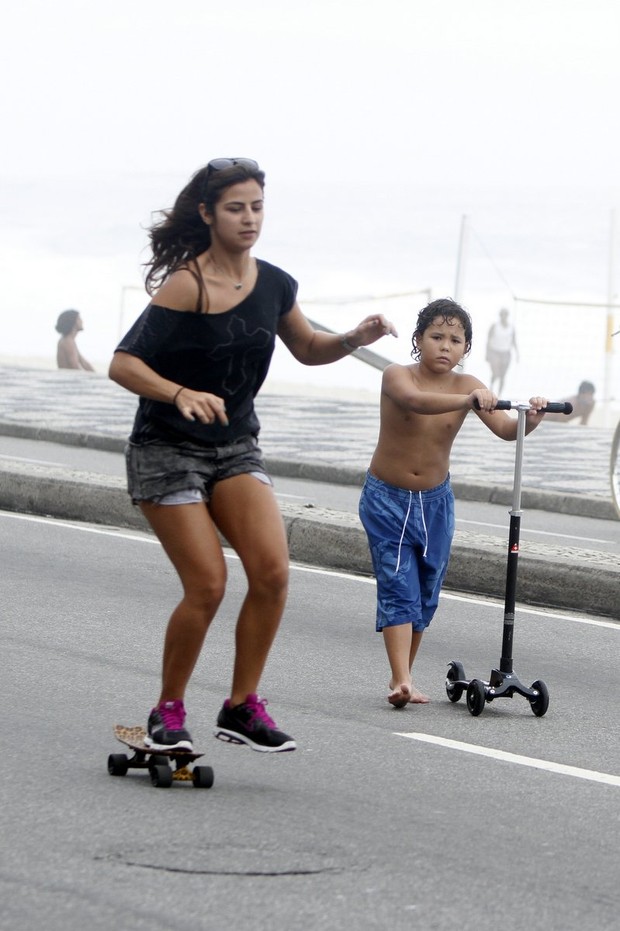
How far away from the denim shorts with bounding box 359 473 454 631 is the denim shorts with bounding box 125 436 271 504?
142 centimetres

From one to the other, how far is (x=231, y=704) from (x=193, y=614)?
1.11ft

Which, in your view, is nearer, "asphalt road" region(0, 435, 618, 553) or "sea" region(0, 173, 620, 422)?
"asphalt road" region(0, 435, 618, 553)

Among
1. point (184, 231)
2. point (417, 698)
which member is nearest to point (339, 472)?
point (417, 698)

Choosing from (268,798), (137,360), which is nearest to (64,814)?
(268,798)

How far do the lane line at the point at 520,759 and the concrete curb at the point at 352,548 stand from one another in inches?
123

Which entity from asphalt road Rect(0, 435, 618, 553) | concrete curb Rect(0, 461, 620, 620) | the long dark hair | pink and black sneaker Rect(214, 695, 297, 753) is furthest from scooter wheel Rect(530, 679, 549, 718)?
asphalt road Rect(0, 435, 618, 553)

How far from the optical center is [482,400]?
609cm

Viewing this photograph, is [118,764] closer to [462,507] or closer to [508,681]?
[508,681]

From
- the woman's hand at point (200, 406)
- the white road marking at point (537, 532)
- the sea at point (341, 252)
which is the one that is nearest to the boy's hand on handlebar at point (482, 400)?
the woman's hand at point (200, 406)

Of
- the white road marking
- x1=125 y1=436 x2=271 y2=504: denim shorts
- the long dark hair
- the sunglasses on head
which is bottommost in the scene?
the white road marking

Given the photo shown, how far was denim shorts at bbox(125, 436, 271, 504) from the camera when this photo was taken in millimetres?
5195

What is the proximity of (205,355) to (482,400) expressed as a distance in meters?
1.28

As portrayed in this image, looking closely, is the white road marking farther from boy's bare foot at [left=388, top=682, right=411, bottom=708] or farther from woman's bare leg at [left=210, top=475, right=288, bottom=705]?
woman's bare leg at [left=210, top=475, right=288, bottom=705]

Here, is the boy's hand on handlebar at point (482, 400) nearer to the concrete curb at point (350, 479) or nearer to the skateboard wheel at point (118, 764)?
the skateboard wheel at point (118, 764)
